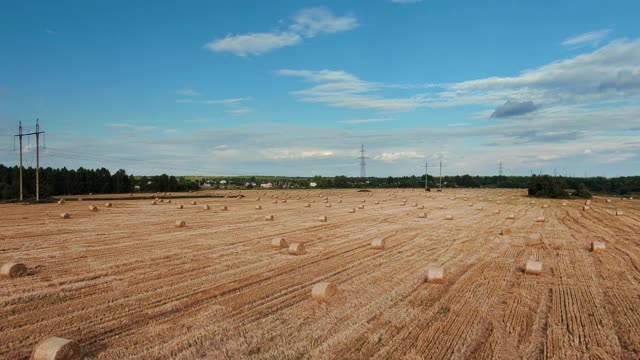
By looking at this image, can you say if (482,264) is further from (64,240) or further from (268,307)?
(64,240)

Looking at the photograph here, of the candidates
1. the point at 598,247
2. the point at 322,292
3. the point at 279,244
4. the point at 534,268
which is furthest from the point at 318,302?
the point at 598,247

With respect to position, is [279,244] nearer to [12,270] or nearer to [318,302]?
[318,302]

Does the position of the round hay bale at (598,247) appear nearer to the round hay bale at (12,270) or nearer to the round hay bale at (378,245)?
the round hay bale at (378,245)

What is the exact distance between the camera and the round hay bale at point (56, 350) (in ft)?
19.6

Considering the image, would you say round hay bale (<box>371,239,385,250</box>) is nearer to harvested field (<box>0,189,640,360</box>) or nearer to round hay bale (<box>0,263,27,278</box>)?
harvested field (<box>0,189,640,360</box>)

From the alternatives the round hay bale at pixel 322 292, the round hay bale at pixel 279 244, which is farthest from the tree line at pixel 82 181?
the round hay bale at pixel 322 292

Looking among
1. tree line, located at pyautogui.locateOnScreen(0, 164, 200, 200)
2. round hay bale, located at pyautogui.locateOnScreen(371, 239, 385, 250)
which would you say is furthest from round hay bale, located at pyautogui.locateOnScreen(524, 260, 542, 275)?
tree line, located at pyautogui.locateOnScreen(0, 164, 200, 200)

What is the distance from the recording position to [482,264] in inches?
521

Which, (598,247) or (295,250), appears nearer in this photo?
(295,250)

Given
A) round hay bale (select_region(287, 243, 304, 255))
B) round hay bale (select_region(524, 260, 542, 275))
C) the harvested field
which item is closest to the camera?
the harvested field

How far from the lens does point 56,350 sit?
5973mm

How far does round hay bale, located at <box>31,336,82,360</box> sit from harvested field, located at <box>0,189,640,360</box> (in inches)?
16.4

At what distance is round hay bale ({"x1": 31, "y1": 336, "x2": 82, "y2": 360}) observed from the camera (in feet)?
19.6

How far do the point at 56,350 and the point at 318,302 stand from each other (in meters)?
4.56
